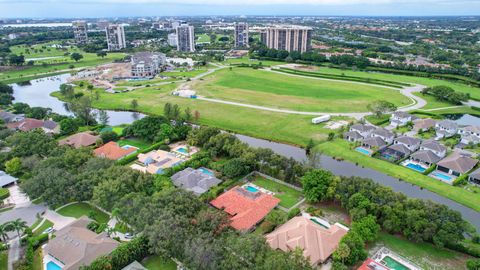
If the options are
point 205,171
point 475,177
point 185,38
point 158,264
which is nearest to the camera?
point 158,264

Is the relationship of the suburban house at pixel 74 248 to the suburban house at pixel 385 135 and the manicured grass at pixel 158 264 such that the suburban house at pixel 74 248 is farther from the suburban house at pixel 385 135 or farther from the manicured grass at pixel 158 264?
the suburban house at pixel 385 135

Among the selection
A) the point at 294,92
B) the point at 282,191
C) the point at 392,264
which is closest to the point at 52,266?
the point at 282,191

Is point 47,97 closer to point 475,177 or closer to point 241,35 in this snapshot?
point 475,177

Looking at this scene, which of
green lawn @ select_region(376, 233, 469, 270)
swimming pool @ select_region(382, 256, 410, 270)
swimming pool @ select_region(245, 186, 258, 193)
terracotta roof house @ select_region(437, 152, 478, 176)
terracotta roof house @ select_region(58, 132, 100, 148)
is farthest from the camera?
terracotta roof house @ select_region(58, 132, 100, 148)

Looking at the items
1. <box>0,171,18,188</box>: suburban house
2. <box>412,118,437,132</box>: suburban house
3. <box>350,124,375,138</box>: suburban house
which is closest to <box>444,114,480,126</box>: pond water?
<box>412,118,437,132</box>: suburban house

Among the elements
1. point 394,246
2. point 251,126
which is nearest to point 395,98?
point 251,126

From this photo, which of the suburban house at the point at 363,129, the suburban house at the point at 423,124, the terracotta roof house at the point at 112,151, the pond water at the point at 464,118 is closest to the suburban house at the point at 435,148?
the suburban house at the point at 363,129

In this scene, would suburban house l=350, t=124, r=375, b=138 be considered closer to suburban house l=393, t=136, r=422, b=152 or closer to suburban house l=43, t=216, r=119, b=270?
suburban house l=393, t=136, r=422, b=152
